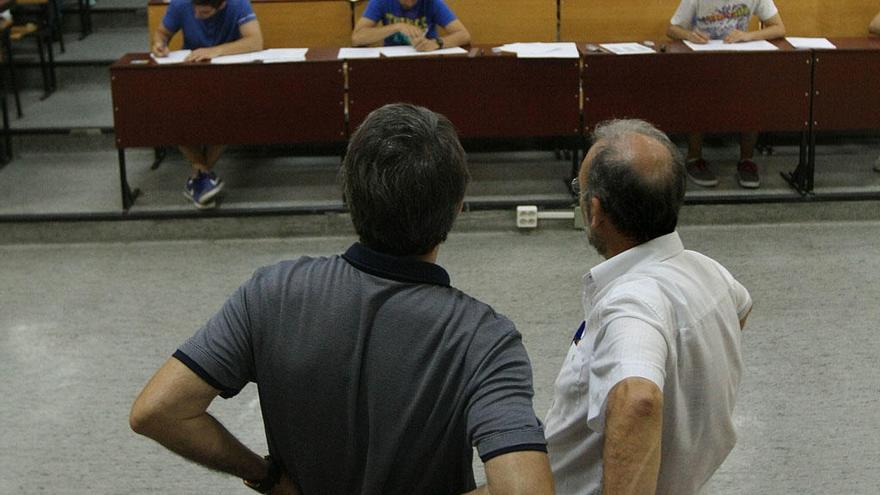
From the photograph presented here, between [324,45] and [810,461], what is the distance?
364 cm

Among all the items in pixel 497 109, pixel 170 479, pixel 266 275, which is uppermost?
pixel 266 275

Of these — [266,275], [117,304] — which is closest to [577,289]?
[117,304]

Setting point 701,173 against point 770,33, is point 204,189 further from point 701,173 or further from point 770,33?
point 770,33

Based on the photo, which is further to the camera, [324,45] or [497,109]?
[324,45]

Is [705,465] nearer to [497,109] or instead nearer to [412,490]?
[412,490]

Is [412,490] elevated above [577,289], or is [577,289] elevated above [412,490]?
[412,490]

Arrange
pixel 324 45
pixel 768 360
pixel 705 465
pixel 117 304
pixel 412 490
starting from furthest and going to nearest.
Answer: pixel 324 45 < pixel 117 304 < pixel 768 360 < pixel 705 465 < pixel 412 490

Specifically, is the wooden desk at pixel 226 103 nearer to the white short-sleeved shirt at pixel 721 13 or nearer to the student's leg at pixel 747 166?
the white short-sleeved shirt at pixel 721 13

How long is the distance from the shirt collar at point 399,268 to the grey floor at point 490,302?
6.42 feet

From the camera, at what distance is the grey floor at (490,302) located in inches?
136

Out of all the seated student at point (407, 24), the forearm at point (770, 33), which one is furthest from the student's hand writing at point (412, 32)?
the forearm at point (770, 33)

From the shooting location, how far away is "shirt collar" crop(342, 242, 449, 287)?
159cm

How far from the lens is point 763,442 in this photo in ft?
11.6

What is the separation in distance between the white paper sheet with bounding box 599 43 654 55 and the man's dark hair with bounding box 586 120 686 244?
3.63 m
